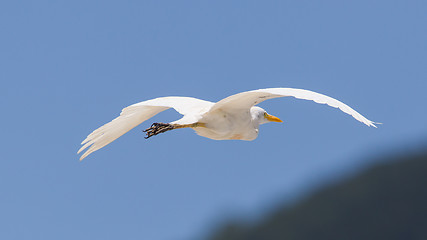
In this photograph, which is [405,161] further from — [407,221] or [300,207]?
[300,207]

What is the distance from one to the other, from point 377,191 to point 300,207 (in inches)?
227

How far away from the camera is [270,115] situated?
39.0 ft

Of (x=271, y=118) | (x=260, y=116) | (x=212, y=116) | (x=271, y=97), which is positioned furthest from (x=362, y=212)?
(x=271, y=97)

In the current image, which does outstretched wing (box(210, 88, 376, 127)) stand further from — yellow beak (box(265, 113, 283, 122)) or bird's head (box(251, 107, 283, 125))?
yellow beak (box(265, 113, 283, 122))

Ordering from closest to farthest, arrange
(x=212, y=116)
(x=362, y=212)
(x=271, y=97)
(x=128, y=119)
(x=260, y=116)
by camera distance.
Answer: (x=271, y=97) < (x=212, y=116) < (x=260, y=116) < (x=128, y=119) < (x=362, y=212)

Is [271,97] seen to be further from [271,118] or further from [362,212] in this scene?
[362,212]

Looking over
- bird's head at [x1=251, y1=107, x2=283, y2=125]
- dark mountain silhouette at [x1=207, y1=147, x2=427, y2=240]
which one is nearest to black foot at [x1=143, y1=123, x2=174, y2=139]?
bird's head at [x1=251, y1=107, x2=283, y2=125]

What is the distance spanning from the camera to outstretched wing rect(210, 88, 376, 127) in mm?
9391

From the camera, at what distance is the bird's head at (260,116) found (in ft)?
37.0

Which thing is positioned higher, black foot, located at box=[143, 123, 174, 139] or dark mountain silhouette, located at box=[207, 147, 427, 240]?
dark mountain silhouette, located at box=[207, 147, 427, 240]

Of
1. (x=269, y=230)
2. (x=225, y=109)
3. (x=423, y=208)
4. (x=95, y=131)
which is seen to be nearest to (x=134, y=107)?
(x=95, y=131)

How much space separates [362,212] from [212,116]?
4394cm

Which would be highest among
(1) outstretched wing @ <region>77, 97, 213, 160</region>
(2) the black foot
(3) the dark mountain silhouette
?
(3) the dark mountain silhouette

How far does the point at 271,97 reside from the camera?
10.2 m
